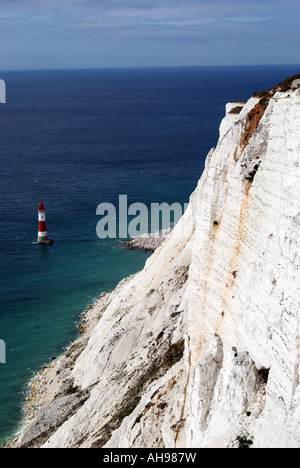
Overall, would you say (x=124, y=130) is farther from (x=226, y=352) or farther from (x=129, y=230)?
(x=226, y=352)

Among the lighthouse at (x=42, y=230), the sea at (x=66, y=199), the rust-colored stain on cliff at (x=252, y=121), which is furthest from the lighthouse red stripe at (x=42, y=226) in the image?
the rust-colored stain on cliff at (x=252, y=121)

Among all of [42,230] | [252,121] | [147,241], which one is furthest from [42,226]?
[252,121]

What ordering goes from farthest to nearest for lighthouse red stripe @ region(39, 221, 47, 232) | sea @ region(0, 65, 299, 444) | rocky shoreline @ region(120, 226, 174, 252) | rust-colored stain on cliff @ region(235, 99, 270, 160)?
lighthouse red stripe @ region(39, 221, 47, 232) < rocky shoreline @ region(120, 226, 174, 252) < sea @ region(0, 65, 299, 444) < rust-colored stain on cliff @ region(235, 99, 270, 160)

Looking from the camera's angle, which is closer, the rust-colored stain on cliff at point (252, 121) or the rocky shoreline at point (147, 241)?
the rust-colored stain on cliff at point (252, 121)

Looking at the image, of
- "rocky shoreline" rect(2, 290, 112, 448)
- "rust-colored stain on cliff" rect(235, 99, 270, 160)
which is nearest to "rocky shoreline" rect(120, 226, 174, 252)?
"rocky shoreline" rect(2, 290, 112, 448)

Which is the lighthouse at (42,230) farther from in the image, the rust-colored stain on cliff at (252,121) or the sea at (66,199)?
the rust-colored stain on cliff at (252,121)

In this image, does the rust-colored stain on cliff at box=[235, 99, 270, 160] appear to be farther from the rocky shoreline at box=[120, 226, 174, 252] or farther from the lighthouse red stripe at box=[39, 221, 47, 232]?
the lighthouse red stripe at box=[39, 221, 47, 232]
